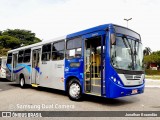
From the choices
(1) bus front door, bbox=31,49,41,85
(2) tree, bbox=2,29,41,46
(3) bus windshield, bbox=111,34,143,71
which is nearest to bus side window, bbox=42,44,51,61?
(1) bus front door, bbox=31,49,41,85

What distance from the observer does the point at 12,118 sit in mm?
6039

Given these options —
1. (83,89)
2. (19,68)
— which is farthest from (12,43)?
(83,89)

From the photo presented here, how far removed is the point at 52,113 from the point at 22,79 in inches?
320

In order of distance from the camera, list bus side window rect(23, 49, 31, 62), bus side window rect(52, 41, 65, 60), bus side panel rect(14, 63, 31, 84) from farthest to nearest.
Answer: bus side window rect(23, 49, 31, 62)
bus side panel rect(14, 63, 31, 84)
bus side window rect(52, 41, 65, 60)

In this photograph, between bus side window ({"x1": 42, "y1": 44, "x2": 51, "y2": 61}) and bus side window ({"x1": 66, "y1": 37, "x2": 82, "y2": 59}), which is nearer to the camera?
bus side window ({"x1": 66, "y1": 37, "x2": 82, "y2": 59})

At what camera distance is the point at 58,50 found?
1017 centimetres

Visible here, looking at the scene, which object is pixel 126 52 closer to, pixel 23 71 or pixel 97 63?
pixel 97 63

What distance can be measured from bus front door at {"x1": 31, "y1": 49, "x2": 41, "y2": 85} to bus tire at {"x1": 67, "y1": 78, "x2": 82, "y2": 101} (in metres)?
3.55

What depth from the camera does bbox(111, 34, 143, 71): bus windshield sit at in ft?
24.3

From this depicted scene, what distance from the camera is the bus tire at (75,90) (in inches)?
338

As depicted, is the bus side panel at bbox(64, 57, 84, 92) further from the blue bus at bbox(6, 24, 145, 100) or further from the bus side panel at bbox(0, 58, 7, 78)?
the bus side panel at bbox(0, 58, 7, 78)

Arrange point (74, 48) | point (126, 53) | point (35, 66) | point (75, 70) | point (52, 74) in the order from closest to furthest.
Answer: point (126, 53)
point (75, 70)
point (74, 48)
point (52, 74)
point (35, 66)

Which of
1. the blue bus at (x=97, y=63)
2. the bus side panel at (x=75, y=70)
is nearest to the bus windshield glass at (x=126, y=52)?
the blue bus at (x=97, y=63)

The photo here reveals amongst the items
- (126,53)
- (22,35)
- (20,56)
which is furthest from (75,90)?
(22,35)
